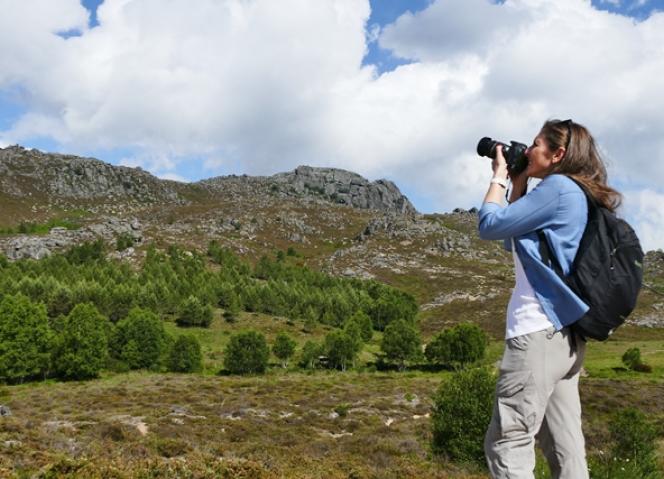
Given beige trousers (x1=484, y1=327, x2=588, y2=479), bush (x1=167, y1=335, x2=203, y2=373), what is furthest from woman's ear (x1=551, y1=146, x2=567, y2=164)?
bush (x1=167, y1=335, x2=203, y2=373)

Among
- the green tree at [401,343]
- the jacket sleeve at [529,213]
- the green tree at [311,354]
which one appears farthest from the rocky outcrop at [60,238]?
the jacket sleeve at [529,213]

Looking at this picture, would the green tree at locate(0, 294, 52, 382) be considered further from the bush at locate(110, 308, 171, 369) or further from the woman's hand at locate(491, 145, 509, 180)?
the woman's hand at locate(491, 145, 509, 180)

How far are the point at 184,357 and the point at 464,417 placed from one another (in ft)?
167

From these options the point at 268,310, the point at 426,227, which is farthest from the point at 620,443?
the point at 426,227

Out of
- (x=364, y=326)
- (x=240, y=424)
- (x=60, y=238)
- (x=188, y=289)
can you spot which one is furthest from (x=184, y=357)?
(x=60, y=238)

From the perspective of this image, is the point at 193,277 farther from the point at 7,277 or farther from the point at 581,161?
the point at 581,161

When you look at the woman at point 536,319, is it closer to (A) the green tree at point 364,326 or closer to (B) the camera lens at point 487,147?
(B) the camera lens at point 487,147

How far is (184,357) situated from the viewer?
2554 inches

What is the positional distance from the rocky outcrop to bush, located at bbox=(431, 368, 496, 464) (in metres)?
133

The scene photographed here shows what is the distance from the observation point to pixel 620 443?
62.8 feet

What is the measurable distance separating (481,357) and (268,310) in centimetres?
4640

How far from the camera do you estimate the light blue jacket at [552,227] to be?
316 centimetres

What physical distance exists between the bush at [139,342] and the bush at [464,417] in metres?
52.3

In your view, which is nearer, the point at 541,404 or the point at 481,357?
the point at 541,404
